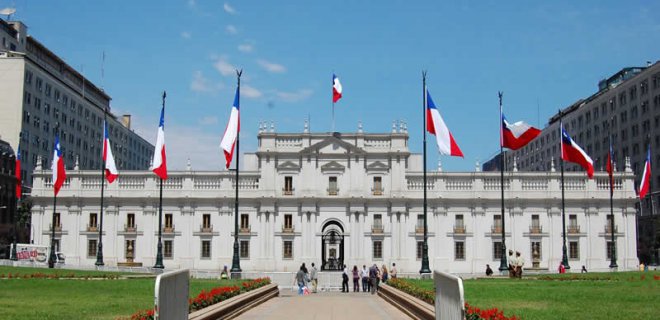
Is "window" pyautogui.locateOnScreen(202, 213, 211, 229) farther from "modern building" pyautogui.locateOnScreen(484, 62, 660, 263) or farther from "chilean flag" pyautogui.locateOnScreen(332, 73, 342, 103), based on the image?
"modern building" pyautogui.locateOnScreen(484, 62, 660, 263)

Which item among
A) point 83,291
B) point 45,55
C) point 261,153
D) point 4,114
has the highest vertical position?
point 45,55

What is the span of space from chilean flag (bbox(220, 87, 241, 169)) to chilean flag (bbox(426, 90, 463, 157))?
35.9 ft

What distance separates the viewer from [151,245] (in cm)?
7056

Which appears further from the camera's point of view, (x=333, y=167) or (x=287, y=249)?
(x=333, y=167)

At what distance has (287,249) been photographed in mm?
70938

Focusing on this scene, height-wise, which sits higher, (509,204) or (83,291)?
(509,204)

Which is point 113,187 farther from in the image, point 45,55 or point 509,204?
point 509,204

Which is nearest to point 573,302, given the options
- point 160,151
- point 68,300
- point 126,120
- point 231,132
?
point 68,300

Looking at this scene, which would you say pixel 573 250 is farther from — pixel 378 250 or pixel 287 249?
pixel 287 249

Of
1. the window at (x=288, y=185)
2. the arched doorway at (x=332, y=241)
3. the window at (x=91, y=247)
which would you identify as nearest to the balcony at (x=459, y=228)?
the arched doorway at (x=332, y=241)

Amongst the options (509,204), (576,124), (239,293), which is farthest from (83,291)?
(576,124)

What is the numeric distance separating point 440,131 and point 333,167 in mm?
34081

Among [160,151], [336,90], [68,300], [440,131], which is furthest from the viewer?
[336,90]

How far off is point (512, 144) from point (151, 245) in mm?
42094
